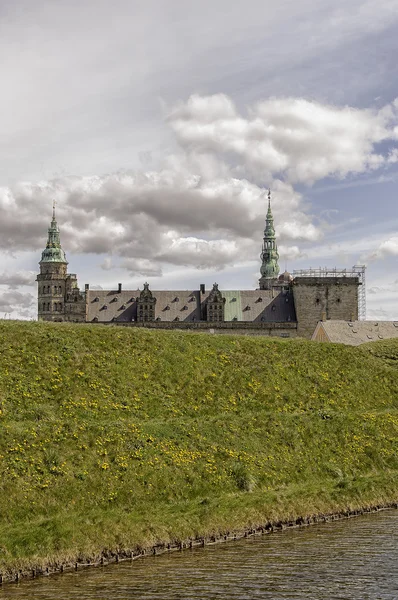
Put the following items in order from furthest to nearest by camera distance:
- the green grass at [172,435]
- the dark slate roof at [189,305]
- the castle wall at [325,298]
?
1. the dark slate roof at [189,305]
2. the castle wall at [325,298]
3. the green grass at [172,435]

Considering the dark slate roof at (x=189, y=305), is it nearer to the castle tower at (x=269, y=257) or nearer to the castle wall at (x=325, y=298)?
the castle wall at (x=325, y=298)

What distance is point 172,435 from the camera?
39031mm

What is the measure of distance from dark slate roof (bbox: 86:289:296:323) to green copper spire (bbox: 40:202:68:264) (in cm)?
1143

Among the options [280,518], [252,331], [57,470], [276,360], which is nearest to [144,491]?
[57,470]

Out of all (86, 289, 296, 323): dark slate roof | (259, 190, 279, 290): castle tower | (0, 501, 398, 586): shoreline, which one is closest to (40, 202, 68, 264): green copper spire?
(86, 289, 296, 323): dark slate roof

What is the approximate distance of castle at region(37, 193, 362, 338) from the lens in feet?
421

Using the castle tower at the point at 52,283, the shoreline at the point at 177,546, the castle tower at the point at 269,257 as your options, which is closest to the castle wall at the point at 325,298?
the castle tower at the point at 52,283

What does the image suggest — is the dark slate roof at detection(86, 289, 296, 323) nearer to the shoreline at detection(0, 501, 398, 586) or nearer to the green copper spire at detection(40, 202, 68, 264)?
the green copper spire at detection(40, 202, 68, 264)

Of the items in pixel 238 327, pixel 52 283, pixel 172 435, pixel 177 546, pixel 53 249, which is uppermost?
pixel 53 249

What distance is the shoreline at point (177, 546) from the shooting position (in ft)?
83.8

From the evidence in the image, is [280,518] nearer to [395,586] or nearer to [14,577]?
[395,586]

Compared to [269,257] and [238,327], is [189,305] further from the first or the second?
[269,257]

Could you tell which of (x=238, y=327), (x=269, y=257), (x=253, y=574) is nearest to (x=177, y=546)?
(x=253, y=574)

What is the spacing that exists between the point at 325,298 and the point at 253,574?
107m
